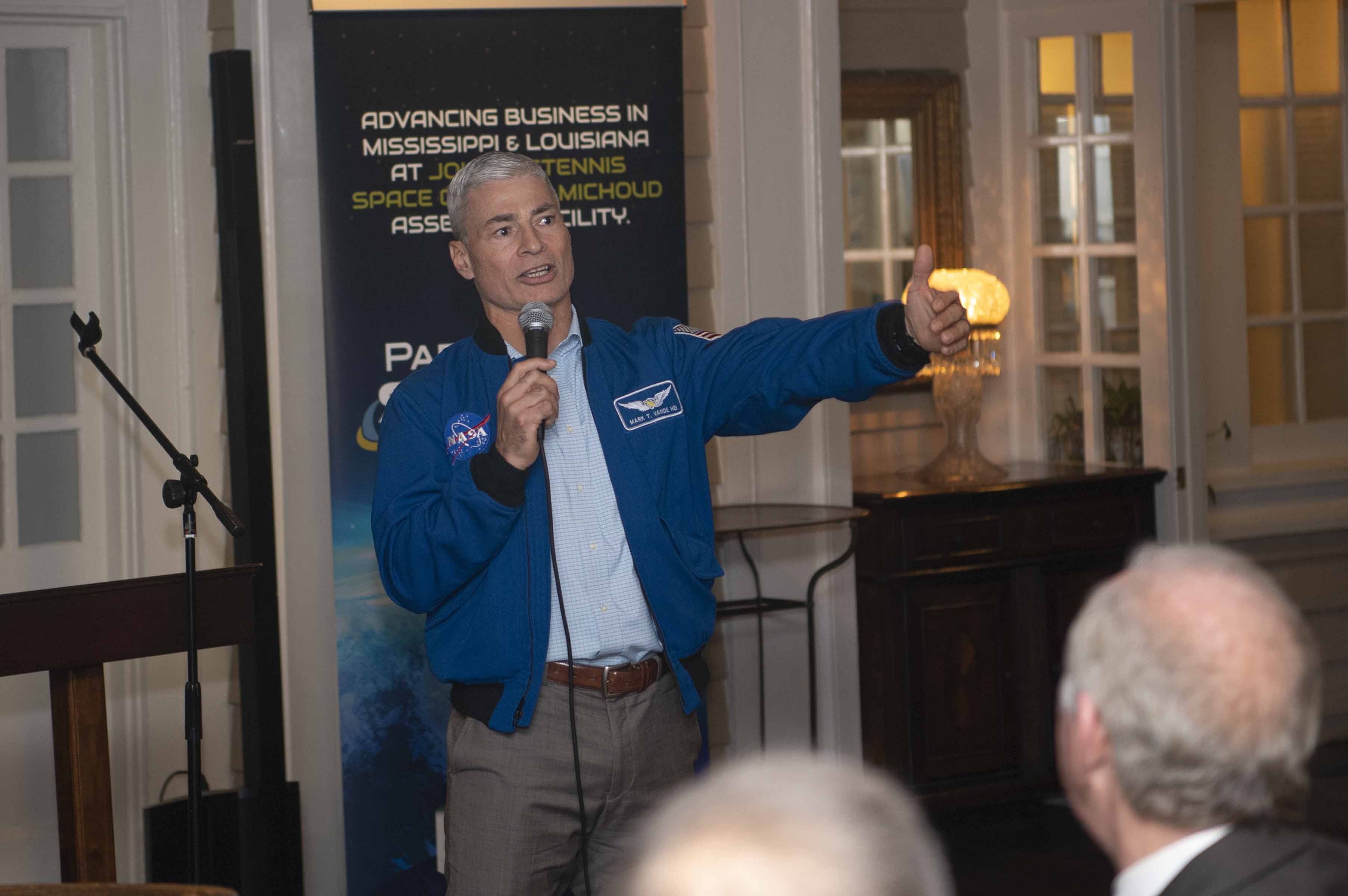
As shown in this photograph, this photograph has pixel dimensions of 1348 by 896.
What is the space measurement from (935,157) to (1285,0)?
55.3 inches

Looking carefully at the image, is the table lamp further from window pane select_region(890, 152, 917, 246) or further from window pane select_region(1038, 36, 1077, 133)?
window pane select_region(1038, 36, 1077, 133)

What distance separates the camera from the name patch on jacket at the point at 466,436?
89.4 inches

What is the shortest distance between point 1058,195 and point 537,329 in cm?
330

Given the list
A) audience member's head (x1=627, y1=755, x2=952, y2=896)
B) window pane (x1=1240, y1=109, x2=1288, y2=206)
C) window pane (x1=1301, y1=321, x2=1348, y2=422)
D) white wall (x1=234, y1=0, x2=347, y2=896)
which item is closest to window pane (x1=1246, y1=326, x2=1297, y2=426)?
window pane (x1=1301, y1=321, x2=1348, y2=422)

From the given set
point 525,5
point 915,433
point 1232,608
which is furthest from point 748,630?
point 1232,608

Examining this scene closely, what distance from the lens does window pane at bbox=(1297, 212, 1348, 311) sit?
5195mm

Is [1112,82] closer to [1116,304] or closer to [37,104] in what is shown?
[1116,304]

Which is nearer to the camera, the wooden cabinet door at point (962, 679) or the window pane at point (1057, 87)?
the wooden cabinet door at point (962, 679)

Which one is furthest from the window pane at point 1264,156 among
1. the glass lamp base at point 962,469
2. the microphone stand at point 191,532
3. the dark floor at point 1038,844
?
the microphone stand at point 191,532

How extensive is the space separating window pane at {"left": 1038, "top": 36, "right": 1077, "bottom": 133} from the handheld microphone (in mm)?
3225

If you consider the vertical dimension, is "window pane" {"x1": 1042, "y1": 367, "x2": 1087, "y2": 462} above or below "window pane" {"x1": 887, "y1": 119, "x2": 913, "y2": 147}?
below

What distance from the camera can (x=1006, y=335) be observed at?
5172mm

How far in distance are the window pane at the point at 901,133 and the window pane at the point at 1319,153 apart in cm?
139

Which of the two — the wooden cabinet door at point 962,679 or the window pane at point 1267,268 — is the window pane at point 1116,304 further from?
the wooden cabinet door at point 962,679
